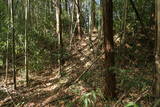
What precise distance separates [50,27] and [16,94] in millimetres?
6674

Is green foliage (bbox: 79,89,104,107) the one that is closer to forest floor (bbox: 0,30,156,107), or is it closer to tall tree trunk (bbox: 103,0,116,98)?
forest floor (bbox: 0,30,156,107)

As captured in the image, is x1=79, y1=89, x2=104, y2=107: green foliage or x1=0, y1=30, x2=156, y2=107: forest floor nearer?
x1=79, y1=89, x2=104, y2=107: green foliage

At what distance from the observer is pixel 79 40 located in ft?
36.7

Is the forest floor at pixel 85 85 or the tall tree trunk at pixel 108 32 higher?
the tall tree trunk at pixel 108 32

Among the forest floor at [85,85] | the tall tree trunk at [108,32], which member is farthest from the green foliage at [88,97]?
the tall tree trunk at [108,32]

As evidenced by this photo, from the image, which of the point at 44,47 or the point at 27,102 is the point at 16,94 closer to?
the point at 27,102

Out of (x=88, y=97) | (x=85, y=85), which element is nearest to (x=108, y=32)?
(x=88, y=97)

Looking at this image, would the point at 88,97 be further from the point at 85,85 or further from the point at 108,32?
the point at 85,85

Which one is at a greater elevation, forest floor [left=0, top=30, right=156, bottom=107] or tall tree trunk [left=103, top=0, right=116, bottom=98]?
tall tree trunk [left=103, top=0, right=116, bottom=98]

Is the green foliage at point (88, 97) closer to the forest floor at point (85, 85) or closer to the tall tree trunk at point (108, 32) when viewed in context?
the forest floor at point (85, 85)

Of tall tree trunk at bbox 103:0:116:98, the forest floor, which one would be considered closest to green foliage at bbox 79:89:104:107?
the forest floor

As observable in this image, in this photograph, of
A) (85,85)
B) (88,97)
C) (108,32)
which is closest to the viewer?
(88,97)

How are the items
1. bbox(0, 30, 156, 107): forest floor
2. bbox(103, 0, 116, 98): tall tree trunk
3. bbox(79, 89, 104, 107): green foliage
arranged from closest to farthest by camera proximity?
bbox(79, 89, 104, 107): green foliage, bbox(103, 0, 116, 98): tall tree trunk, bbox(0, 30, 156, 107): forest floor

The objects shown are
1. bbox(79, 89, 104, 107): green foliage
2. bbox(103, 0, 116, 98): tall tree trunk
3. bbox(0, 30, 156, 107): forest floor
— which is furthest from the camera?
bbox(0, 30, 156, 107): forest floor
